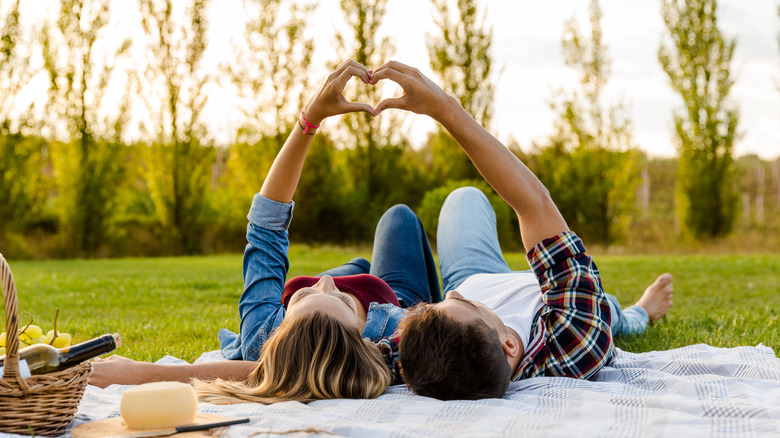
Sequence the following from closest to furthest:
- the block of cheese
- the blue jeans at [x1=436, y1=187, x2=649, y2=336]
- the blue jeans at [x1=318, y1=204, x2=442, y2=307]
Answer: the block of cheese, the blue jeans at [x1=318, y1=204, x2=442, y2=307], the blue jeans at [x1=436, y1=187, x2=649, y2=336]

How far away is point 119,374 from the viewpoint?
2752 mm

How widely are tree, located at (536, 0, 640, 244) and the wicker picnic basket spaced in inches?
666

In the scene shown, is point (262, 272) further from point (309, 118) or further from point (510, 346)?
point (510, 346)

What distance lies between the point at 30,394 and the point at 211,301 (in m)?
5.15

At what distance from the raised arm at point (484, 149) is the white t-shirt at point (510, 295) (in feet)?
1.16

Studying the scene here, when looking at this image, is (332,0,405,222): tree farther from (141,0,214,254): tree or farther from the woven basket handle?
the woven basket handle

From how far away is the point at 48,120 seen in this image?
49.7ft

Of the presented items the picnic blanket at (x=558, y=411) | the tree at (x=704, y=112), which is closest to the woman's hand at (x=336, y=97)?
the picnic blanket at (x=558, y=411)

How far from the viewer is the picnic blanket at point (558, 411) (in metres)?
1.92

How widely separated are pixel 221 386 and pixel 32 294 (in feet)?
20.3

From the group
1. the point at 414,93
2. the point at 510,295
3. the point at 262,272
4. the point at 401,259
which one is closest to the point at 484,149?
the point at 414,93

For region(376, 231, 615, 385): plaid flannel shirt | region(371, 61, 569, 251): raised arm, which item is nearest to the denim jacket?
region(376, 231, 615, 385): plaid flannel shirt

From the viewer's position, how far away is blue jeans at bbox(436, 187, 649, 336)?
13.5ft

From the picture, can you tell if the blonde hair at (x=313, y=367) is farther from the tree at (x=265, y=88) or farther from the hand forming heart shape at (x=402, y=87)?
the tree at (x=265, y=88)
